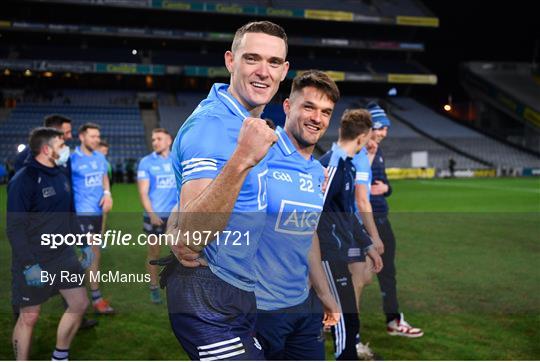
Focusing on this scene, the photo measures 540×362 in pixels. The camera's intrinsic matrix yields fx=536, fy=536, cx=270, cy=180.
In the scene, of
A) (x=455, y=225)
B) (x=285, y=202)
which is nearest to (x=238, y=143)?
(x=285, y=202)

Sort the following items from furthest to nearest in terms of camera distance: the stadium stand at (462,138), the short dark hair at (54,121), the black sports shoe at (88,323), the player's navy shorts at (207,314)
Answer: the stadium stand at (462,138) < the short dark hair at (54,121) < the black sports shoe at (88,323) < the player's navy shorts at (207,314)

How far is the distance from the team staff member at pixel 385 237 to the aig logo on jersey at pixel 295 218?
2.63 m

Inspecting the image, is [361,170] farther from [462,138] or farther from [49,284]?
[462,138]

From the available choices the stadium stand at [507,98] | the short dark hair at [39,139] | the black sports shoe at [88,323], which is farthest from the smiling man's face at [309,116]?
the stadium stand at [507,98]

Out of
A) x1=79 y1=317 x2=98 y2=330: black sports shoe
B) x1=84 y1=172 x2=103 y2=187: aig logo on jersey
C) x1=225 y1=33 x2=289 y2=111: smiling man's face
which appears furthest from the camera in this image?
x1=84 y1=172 x2=103 y2=187: aig logo on jersey

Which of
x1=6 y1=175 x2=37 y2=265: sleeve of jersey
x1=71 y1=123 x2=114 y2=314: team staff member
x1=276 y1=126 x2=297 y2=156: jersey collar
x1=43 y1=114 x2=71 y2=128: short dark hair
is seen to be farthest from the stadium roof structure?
x1=276 y1=126 x2=297 y2=156: jersey collar

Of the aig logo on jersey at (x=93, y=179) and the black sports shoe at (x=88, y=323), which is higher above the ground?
the aig logo on jersey at (x=93, y=179)

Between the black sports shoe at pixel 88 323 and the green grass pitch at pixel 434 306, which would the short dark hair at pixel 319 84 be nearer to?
the green grass pitch at pixel 434 306

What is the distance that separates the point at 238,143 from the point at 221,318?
753 millimetres

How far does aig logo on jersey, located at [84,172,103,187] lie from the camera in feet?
24.5

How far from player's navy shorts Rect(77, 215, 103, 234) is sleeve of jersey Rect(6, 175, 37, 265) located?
10.0 ft

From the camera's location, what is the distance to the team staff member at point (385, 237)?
5.69 meters

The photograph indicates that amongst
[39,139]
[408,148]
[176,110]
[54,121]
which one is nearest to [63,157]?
[39,139]

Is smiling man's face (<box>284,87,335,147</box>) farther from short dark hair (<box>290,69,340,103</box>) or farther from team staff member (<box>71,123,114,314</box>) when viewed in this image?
team staff member (<box>71,123,114,314</box>)
